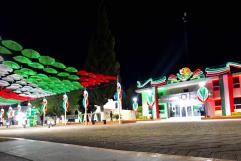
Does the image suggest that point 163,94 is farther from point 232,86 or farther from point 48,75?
point 48,75

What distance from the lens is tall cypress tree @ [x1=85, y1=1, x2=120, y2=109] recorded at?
46.6 m

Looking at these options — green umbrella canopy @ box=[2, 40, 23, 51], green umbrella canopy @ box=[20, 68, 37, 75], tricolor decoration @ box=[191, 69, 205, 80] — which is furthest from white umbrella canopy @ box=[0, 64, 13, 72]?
tricolor decoration @ box=[191, 69, 205, 80]

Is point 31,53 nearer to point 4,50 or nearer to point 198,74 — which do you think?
point 4,50

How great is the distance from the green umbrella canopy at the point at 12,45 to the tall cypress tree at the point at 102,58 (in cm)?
2930

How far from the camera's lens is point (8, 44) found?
15.8 meters

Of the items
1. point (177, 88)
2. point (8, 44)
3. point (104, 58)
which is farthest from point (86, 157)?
point (104, 58)

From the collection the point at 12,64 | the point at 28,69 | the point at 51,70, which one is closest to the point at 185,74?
the point at 51,70

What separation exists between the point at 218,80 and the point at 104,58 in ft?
65.3

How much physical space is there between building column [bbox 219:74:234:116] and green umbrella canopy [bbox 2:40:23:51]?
25.7 m

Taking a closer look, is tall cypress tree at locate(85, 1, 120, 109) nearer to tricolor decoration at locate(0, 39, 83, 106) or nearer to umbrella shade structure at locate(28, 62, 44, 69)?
tricolor decoration at locate(0, 39, 83, 106)

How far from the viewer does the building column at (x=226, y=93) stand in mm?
33531

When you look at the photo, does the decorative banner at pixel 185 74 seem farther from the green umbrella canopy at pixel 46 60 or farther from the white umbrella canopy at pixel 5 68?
the white umbrella canopy at pixel 5 68

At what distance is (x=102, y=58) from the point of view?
47.9 meters

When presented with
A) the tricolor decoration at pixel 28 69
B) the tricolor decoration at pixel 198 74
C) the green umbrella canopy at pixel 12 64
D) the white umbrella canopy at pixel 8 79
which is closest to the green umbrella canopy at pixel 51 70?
the tricolor decoration at pixel 28 69
